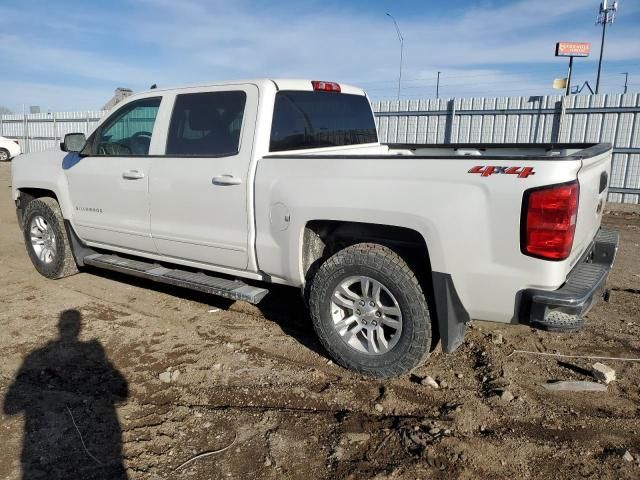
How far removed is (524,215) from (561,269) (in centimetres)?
39

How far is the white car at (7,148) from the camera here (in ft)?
74.5

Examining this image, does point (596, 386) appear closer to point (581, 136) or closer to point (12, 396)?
point (12, 396)

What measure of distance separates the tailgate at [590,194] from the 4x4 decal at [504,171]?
343 millimetres

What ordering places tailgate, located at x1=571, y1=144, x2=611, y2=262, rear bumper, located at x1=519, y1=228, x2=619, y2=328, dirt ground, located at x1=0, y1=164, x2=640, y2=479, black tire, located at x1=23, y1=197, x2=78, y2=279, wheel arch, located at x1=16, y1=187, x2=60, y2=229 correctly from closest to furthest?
dirt ground, located at x1=0, y1=164, x2=640, y2=479, rear bumper, located at x1=519, y1=228, x2=619, y2=328, tailgate, located at x1=571, y1=144, x2=611, y2=262, black tire, located at x1=23, y1=197, x2=78, y2=279, wheel arch, located at x1=16, y1=187, x2=60, y2=229

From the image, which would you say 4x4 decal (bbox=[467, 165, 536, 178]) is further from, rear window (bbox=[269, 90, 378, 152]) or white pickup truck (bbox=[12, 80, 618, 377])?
rear window (bbox=[269, 90, 378, 152])

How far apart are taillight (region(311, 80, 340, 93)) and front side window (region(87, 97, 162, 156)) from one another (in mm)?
1374

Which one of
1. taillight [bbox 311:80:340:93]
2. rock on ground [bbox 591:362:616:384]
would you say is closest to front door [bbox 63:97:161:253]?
taillight [bbox 311:80:340:93]

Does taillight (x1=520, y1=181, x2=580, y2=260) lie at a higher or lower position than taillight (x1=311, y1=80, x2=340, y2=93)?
lower

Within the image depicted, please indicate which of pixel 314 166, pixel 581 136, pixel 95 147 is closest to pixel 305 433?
pixel 314 166

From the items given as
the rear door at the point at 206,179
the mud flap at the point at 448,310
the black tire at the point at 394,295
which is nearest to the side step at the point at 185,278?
the rear door at the point at 206,179

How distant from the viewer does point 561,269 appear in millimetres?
2924

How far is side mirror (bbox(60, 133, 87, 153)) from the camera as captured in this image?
17.0 feet

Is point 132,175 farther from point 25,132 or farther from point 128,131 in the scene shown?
point 25,132

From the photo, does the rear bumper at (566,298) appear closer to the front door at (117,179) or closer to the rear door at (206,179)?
the rear door at (206,179)
